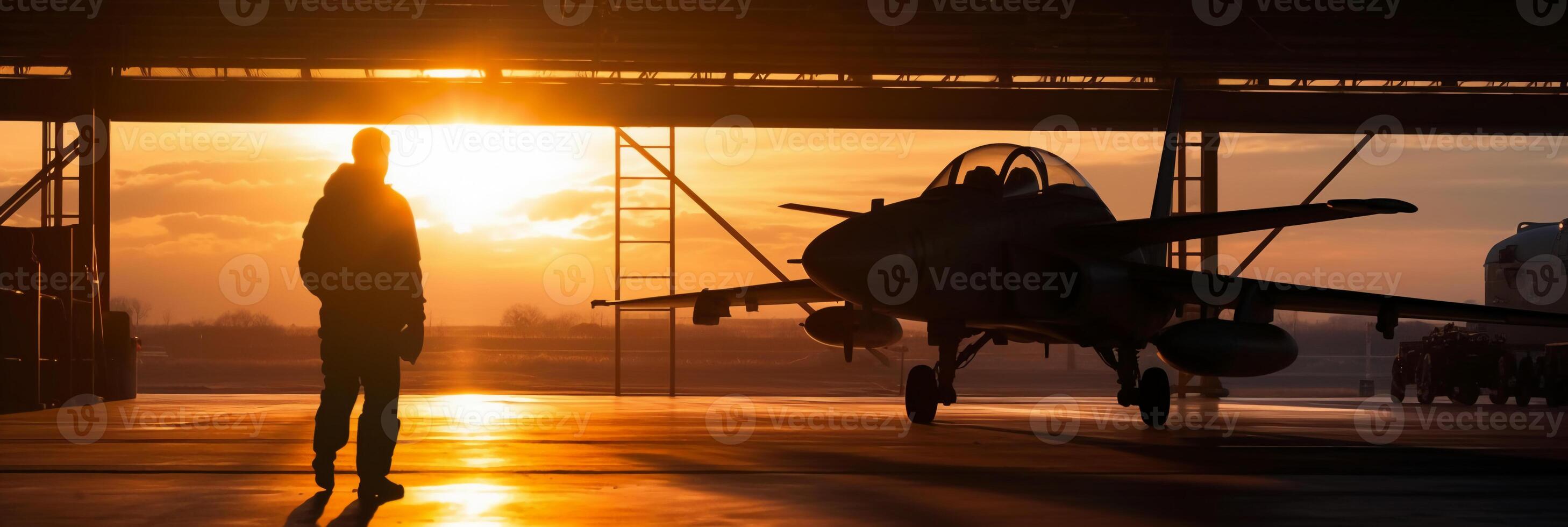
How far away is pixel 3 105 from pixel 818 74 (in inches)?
493

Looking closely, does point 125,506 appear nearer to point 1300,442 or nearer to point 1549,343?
point 1300,442

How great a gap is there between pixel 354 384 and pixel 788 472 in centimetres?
247

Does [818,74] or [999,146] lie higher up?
[818,74]

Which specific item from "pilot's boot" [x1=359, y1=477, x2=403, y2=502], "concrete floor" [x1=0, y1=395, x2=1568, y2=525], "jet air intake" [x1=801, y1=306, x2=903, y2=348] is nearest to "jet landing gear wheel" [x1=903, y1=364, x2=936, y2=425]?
"concrete floor" [x1=0, y1=395, x2=1568, y2=525]

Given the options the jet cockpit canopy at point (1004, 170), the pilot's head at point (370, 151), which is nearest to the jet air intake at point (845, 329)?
the jet cockpit canopy at point (1004, 170)

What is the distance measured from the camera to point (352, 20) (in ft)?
64.7

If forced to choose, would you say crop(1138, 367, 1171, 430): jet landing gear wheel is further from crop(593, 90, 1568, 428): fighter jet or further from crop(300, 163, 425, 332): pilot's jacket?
crop(300, 163, 425, 332): pilot's jacket

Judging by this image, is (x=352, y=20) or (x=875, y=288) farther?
(x=352, y=20)

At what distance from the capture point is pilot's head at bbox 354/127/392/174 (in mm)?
6695

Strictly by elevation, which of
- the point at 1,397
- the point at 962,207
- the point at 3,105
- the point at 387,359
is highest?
the point at 3,105

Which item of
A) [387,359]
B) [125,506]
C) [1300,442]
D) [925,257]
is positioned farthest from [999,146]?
[125,506]

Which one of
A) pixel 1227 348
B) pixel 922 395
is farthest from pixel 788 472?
pixel 922 395

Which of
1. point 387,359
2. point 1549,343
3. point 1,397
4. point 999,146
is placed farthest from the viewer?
point 1549,343

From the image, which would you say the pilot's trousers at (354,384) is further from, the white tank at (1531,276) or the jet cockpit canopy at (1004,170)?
the white tank at (1531,276)
